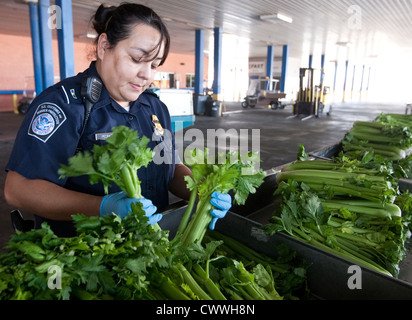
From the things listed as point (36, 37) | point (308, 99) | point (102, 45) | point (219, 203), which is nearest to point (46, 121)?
point (102, 45)

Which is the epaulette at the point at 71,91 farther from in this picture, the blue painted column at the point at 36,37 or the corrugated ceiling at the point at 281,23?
the blue painted column at the point at 36,37

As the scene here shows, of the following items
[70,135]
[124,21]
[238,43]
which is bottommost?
[70,135]

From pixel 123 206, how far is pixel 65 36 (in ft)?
25.6

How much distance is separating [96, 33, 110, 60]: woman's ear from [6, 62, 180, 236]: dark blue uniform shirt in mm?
96

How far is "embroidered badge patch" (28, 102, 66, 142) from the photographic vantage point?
1335 millimetres

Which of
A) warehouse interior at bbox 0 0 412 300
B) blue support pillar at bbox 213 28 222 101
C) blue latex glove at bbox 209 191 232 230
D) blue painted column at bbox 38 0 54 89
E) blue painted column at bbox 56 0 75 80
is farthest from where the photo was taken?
blue support pillar at bbox 213 28 222 101

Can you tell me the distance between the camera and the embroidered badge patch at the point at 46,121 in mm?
1335


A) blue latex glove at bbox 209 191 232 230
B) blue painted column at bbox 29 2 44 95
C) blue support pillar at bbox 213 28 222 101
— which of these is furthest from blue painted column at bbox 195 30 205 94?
blue latex glove at bbox 209 191 232 230

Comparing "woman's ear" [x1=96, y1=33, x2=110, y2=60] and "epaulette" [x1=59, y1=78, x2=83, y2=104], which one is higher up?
"woman's ear" [x1=96, y1=33, x2=110, y2=60]

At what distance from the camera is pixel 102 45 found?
1.54 metres

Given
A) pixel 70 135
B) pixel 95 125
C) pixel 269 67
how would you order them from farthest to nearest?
pixel 269 67 < pixel 95 125 < pixel 70 135

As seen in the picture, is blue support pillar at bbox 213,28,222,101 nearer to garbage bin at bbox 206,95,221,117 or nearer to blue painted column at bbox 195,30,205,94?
garbage bin at bbox 206,95,221,117

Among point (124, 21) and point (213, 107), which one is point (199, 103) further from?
point (124, 21)

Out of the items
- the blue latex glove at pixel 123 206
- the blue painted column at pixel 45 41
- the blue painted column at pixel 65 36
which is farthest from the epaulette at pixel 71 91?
the blue painted column at pixel 45 41
